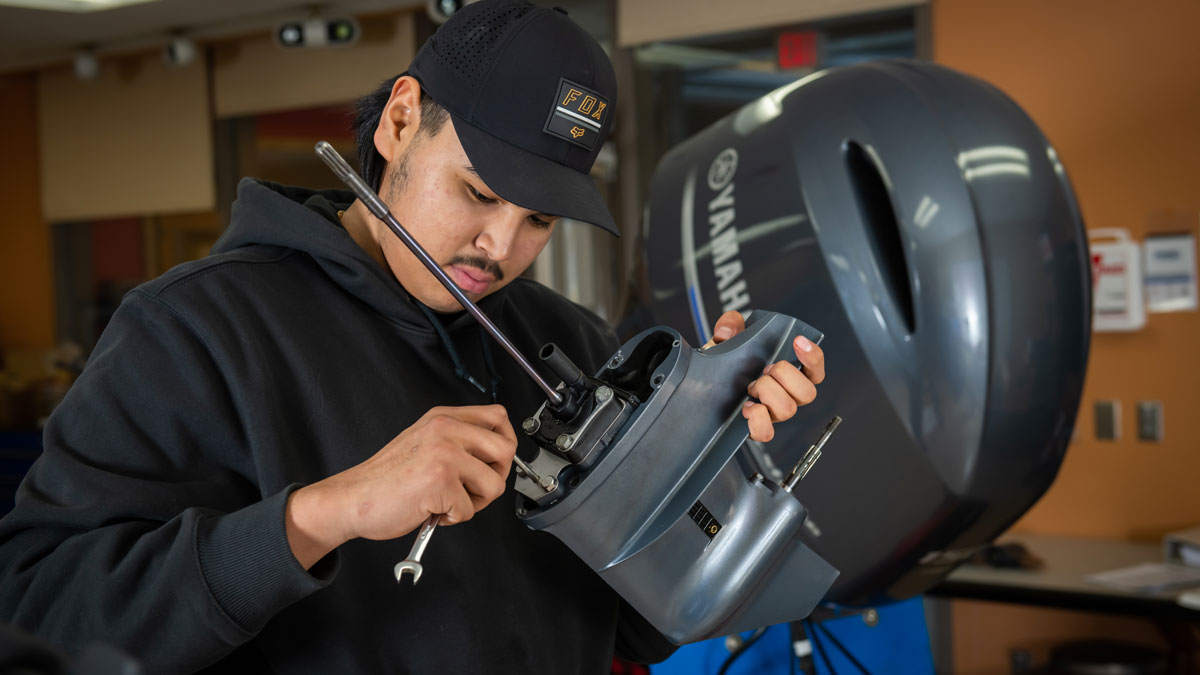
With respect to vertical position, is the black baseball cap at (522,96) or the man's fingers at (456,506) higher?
the black baseball cap at (522,96)

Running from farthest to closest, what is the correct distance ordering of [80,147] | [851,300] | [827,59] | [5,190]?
[5,190] < [80,147] < [827,59] < [851,300]

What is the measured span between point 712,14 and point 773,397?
3.13 m

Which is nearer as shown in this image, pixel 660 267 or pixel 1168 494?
pixel 660 267

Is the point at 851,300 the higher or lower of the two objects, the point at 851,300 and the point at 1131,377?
the higher

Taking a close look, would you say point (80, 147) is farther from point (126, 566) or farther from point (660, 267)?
point (126, 566)

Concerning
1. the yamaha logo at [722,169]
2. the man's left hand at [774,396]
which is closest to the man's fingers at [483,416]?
the man's left hand at [774,396]

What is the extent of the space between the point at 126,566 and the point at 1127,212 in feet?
9.75

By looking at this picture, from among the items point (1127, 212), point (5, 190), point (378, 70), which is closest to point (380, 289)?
point (1127, 212)

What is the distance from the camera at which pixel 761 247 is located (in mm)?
1353

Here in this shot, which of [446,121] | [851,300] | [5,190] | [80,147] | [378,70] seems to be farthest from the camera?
[5,190]

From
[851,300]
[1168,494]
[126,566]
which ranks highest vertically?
[851,300]

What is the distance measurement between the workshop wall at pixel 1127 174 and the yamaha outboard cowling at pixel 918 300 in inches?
76.1

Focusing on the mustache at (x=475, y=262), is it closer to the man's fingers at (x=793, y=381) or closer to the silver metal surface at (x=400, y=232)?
the silver metal surface at (x=400, y=232)

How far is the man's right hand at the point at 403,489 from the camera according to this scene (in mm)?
721
